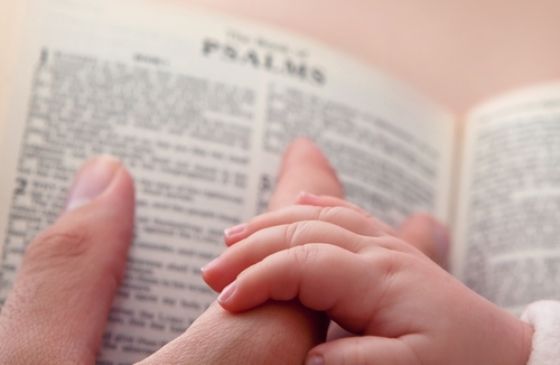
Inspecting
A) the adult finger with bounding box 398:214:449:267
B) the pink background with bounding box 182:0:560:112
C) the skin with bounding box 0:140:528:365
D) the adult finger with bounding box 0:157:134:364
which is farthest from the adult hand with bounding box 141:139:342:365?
the pink background with bounding box 182:0:560:112

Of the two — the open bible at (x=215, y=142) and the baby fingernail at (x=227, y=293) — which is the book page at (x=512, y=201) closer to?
the open bible at (x=215, y=142)

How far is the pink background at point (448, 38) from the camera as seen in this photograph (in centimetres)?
86

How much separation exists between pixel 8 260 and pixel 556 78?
596 mm

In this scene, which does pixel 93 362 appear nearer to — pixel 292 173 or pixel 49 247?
pixel 49 247

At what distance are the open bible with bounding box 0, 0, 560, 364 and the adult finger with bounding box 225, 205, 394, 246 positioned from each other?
5.7 inches

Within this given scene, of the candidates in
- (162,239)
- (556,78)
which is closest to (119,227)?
(162,239)

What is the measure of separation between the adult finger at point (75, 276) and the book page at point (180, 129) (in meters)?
0.02

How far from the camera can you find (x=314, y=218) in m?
0.54

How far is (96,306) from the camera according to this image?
60 cm

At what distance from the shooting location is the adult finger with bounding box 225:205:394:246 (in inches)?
21.3

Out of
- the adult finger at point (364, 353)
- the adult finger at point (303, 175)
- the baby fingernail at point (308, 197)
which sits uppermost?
the adult finger at point (303, 175)

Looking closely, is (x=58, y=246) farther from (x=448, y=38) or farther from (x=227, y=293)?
(x=448, y=38)

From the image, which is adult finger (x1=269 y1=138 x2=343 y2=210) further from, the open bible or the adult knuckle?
the adult knuckle

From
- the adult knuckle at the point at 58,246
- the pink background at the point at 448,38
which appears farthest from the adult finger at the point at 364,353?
the pink background at the point at 448,38
